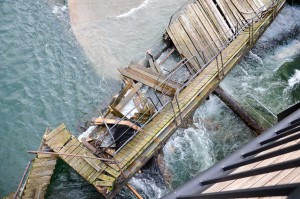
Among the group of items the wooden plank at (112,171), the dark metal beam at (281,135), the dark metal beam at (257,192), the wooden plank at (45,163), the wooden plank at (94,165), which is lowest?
the dark metal beam at (257,192)

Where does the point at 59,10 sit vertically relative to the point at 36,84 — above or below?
above

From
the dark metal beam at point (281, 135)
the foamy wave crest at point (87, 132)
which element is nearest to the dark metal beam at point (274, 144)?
the dark metal beam at point (281, 135)

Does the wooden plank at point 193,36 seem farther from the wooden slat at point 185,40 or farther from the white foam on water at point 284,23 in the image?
the white foam on water at point 284,23

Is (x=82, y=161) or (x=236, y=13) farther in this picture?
(x=236, y=13)

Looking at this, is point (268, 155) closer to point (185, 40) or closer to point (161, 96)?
point (161, 96)

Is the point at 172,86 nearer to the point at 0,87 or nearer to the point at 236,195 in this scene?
the point at 0,87

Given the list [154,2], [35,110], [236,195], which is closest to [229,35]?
[154,2]

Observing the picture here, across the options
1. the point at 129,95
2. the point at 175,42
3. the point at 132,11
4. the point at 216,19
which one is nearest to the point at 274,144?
the point at 129,95

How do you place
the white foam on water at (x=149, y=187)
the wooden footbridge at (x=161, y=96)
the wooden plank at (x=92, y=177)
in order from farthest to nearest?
the white foam on water at (x=149, y=187) < the wooden footbridge at (x=161, y=96) < the wooden plank at (x=92, y=177)
